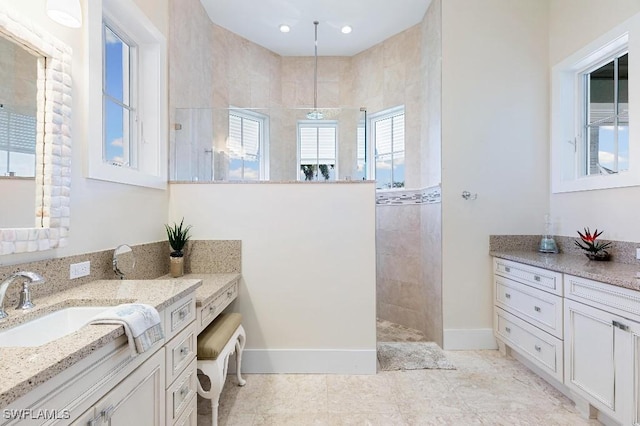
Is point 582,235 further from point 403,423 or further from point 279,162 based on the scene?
point 279,162

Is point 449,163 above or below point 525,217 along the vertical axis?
above

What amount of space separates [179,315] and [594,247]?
2.71 meters

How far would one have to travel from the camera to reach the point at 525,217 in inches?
117

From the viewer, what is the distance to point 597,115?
107 inches

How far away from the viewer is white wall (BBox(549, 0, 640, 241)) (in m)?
2.25

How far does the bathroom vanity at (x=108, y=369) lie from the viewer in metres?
0.75

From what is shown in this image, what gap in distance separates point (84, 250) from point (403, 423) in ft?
6.48

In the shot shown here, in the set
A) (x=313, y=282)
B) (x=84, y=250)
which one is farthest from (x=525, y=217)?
(x=84, y=250)

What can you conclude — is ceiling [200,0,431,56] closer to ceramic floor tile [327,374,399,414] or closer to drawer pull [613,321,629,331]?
drawer pull [613,321,629,331]

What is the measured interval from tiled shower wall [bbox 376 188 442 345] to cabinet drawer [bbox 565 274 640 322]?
110cm

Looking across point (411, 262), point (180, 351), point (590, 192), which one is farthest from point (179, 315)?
point (590, 192)

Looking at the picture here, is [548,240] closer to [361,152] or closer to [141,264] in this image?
[361,152]

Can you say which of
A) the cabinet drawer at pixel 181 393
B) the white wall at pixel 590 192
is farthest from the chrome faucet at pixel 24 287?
the white wall at pixel 590 192

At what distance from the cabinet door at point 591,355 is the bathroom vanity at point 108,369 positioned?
6.99 feet
